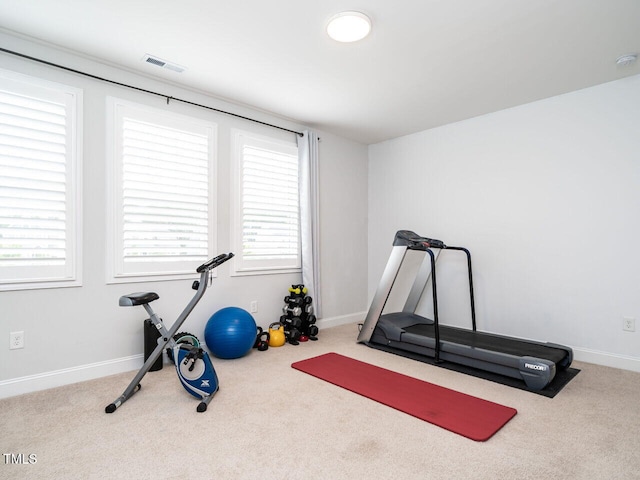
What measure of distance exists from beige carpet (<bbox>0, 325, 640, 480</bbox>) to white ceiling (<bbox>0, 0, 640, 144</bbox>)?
2.69 m

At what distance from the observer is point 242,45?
9.06 feet

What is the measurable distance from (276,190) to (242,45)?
179cm

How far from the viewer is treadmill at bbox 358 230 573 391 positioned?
9.11 feet

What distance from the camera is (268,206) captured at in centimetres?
421

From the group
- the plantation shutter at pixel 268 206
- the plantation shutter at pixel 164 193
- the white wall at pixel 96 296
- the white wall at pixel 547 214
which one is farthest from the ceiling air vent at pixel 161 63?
the white wall at pixel 547 214

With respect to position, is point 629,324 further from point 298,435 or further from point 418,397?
point 298,435

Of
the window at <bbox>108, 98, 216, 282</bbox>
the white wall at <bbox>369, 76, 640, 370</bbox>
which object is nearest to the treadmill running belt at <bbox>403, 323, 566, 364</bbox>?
the white wall at <bbox>369, 76, 640, 370</bbox>

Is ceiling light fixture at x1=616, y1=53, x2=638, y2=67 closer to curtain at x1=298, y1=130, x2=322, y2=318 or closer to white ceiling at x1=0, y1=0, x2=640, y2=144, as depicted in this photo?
white ceiling at x1=0, y1=0, x2=640, y2=144

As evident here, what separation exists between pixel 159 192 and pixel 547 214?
12.9 feet

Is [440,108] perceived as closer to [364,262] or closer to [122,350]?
[364,262]

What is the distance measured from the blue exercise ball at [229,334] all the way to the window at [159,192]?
59cm

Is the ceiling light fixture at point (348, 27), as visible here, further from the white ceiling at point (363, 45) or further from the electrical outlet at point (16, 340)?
the electrical outlet at point (16, 340)

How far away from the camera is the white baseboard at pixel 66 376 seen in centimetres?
257

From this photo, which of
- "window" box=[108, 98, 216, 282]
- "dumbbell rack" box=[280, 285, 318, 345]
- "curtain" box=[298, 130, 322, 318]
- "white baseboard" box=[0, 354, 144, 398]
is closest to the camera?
"white baseboard" box=[0, 354, 144, 398]
